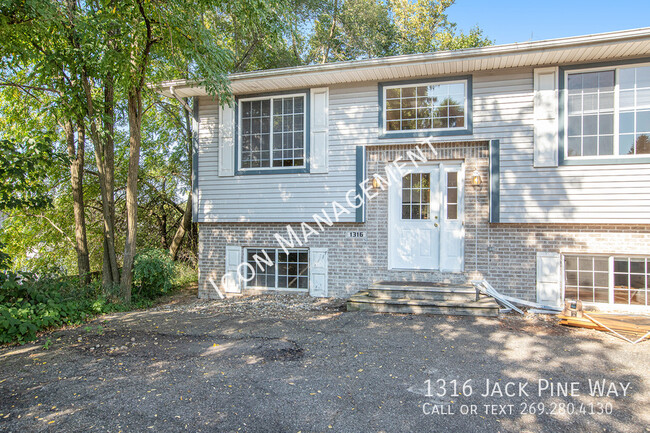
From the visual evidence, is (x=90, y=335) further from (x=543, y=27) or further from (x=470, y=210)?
(x=543, y=27)

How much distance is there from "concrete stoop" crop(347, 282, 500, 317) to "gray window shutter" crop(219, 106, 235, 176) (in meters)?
3.82

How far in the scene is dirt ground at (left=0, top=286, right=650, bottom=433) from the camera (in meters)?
2.94

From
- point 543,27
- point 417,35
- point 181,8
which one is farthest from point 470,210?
point 417,35

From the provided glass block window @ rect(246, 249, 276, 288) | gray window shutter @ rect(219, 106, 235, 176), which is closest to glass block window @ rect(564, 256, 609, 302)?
glass block window @ rect(246, 249, 276, 288)

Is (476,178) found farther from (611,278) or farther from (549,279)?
(611,278)

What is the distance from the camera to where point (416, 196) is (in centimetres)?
724

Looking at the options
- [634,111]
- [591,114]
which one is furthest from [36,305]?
[634,111]

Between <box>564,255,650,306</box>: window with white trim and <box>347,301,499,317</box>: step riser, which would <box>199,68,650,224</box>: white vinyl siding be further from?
<box>347,301,499,317</box>: step riser

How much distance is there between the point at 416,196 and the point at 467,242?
1249 mm

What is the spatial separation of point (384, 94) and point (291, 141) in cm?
207

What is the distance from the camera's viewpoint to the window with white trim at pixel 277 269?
25.6 ft

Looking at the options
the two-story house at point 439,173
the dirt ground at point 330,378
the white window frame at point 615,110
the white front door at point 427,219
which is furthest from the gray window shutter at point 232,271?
the white window frame at point 615,110

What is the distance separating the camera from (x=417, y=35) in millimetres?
17859

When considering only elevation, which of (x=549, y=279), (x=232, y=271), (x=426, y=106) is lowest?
(x=232, y=271)
